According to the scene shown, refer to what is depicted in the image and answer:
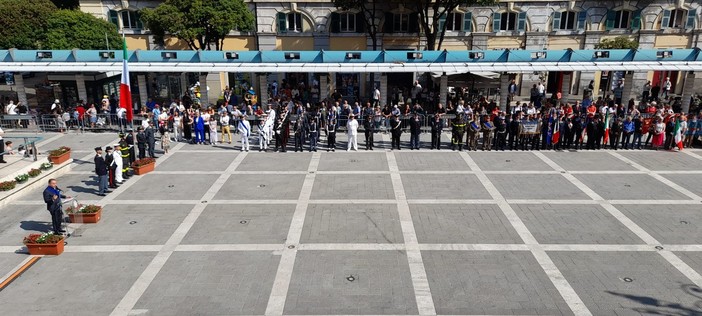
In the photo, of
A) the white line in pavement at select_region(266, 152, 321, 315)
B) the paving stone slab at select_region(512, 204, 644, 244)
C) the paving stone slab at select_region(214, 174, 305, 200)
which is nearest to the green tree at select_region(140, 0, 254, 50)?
the paving stone slab at select_region(214, 174, 305, 200)

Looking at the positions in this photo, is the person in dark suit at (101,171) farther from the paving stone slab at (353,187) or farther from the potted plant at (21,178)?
the paving stone slab at (353,187)

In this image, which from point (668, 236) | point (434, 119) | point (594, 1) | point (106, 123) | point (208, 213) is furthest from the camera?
point (594, 1)

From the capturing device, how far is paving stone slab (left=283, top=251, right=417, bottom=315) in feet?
36.8

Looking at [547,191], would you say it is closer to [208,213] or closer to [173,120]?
[208,213]

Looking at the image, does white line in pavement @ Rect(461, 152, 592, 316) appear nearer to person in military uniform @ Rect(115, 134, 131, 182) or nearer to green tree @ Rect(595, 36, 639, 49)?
person in military uniform @ Rect(115, 134, 131, 182)

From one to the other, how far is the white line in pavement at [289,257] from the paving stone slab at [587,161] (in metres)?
10.7

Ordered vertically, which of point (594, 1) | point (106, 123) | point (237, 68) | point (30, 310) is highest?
point (594, 1)

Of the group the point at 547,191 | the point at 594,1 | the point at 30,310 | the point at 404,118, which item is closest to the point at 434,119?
the point at 404,118

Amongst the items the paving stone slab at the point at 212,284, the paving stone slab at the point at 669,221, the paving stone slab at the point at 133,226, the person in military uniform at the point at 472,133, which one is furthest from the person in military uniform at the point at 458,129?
the paving stone slab at the point at 212,284

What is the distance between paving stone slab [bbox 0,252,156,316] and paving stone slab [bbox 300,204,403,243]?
4.62m

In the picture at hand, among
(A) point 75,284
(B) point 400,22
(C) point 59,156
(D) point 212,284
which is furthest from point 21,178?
(B) point 400,22

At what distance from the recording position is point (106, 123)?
27.3 m

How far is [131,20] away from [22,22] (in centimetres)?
806

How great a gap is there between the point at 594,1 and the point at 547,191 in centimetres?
2704
